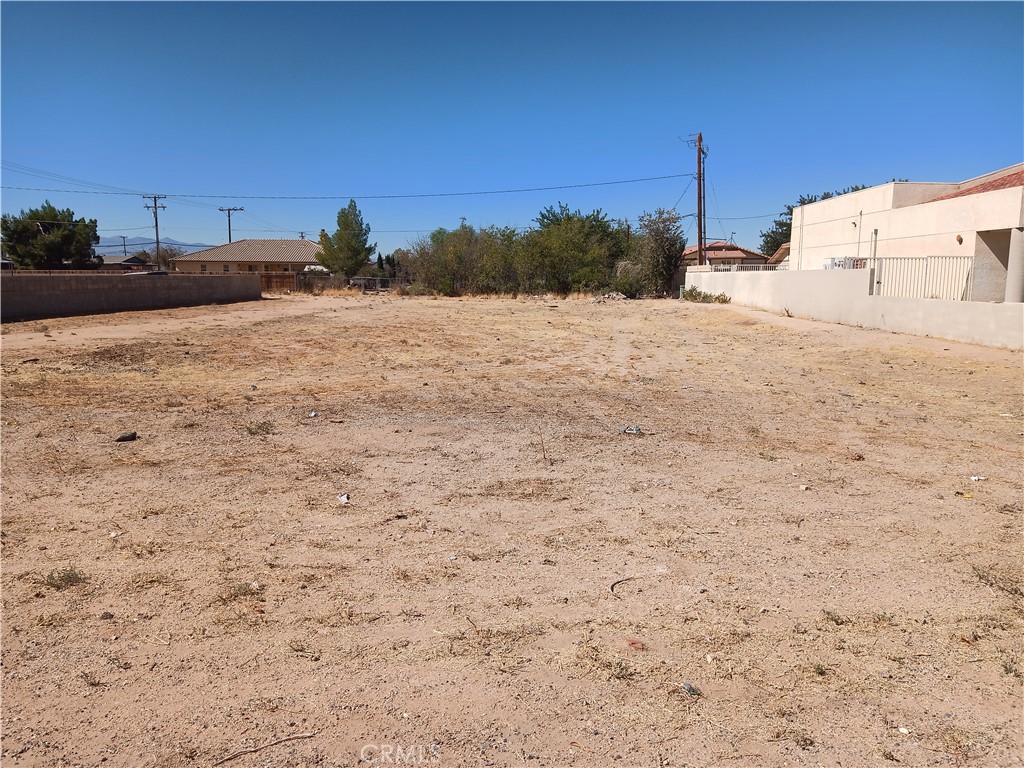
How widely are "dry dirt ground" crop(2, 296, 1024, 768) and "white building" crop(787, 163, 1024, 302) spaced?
420 inches

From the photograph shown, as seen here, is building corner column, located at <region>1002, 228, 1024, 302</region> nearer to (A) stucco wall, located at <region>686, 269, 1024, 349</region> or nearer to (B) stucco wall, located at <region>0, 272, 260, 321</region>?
(A) stucco wall, located at <region>686, 269, 1024, 349</region>

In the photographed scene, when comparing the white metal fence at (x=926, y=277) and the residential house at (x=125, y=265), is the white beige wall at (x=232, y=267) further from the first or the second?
the white metal fence at (x=926, y=277)

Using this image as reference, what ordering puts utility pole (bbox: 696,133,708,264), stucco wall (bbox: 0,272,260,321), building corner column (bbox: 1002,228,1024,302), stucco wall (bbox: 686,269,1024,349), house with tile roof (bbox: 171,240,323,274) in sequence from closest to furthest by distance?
stucco wall (bbox: 686,269,1024,349) < building corner column (bbox: 1002,228,1024,302) < stucco wall (bbox: 0,272,260,321) < utility pole (bbox: 696,133,708,264) < house with tile roof (bbox: 171,240,323,274)

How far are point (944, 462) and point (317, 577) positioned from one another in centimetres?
627

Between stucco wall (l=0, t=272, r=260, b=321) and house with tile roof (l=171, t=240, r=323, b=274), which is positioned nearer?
stucco wall (l=0, t=272, r=260, b=321)

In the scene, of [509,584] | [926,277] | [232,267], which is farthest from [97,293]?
[232,267]

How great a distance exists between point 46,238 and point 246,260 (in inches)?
769

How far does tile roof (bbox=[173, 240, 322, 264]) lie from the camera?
78875 millimetres

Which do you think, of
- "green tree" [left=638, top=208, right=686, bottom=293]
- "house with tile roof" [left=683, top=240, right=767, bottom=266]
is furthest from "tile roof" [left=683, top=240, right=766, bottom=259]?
"green tree" [left=638, top=208, right=686, bottom=293]

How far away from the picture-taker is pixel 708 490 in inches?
242

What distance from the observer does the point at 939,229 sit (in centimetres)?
2427

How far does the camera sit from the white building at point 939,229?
1923 cm

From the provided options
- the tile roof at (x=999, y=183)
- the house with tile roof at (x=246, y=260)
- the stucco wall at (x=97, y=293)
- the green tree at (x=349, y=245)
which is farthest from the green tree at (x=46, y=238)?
the tile roof at (x=999, y=183)

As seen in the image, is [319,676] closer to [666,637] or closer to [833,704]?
[666,637]
